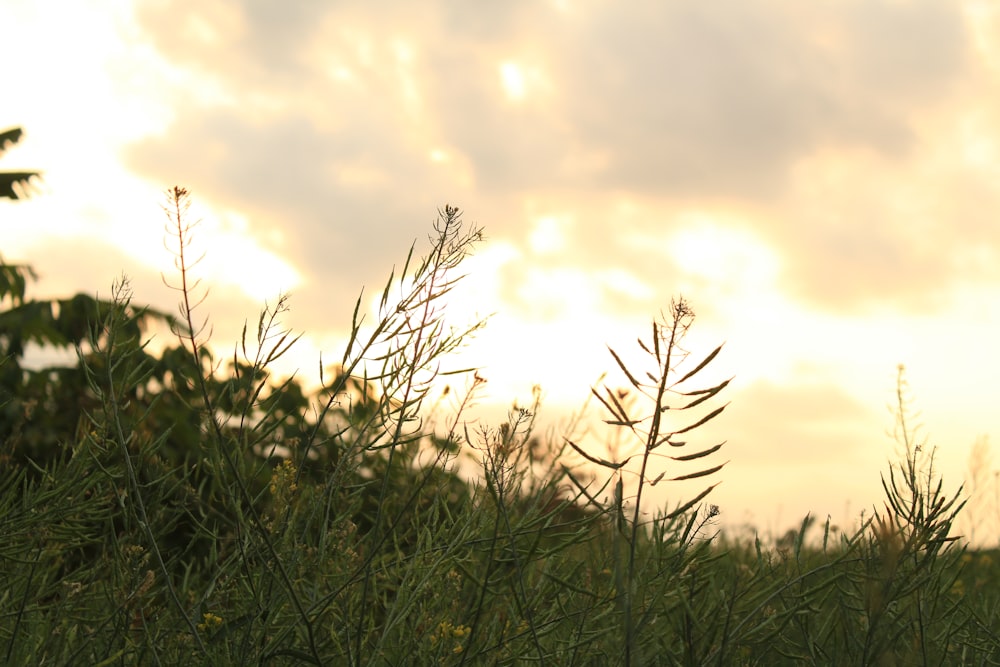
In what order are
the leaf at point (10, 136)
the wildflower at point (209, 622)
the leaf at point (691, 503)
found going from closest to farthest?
the leaf at point (691, 503)
the wildflower at point (209, 622)
the leaf at point (10, 136)

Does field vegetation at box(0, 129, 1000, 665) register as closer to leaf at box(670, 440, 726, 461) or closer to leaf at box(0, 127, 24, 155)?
leaf at box(670, 440, 726, 461)

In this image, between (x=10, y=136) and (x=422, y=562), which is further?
(x=10, y=136)

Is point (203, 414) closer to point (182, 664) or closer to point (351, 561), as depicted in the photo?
point (182, 664)

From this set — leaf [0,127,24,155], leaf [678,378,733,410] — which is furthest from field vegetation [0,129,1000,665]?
leaf [0,127,24,155]

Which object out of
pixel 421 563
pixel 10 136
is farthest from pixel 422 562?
pixel 10 136

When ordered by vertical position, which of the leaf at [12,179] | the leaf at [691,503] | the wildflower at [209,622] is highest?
the leaf at [12,179]


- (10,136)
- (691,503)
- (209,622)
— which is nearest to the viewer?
(691,503)

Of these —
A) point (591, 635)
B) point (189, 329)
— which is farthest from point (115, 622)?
point (591, 635)

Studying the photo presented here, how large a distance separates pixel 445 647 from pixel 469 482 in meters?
→ 0.38

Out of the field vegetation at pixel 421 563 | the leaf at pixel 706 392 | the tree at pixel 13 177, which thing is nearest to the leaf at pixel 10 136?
the tree at pixel 13 177

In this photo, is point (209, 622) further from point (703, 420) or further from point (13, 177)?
point (13, 177)

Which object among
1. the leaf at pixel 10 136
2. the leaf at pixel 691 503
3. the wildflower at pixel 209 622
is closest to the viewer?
the leaf at pixel 691 503

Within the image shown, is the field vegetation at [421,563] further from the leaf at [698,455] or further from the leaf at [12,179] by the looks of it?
the leaf at [12,179]

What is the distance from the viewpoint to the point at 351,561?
7.11 feet
